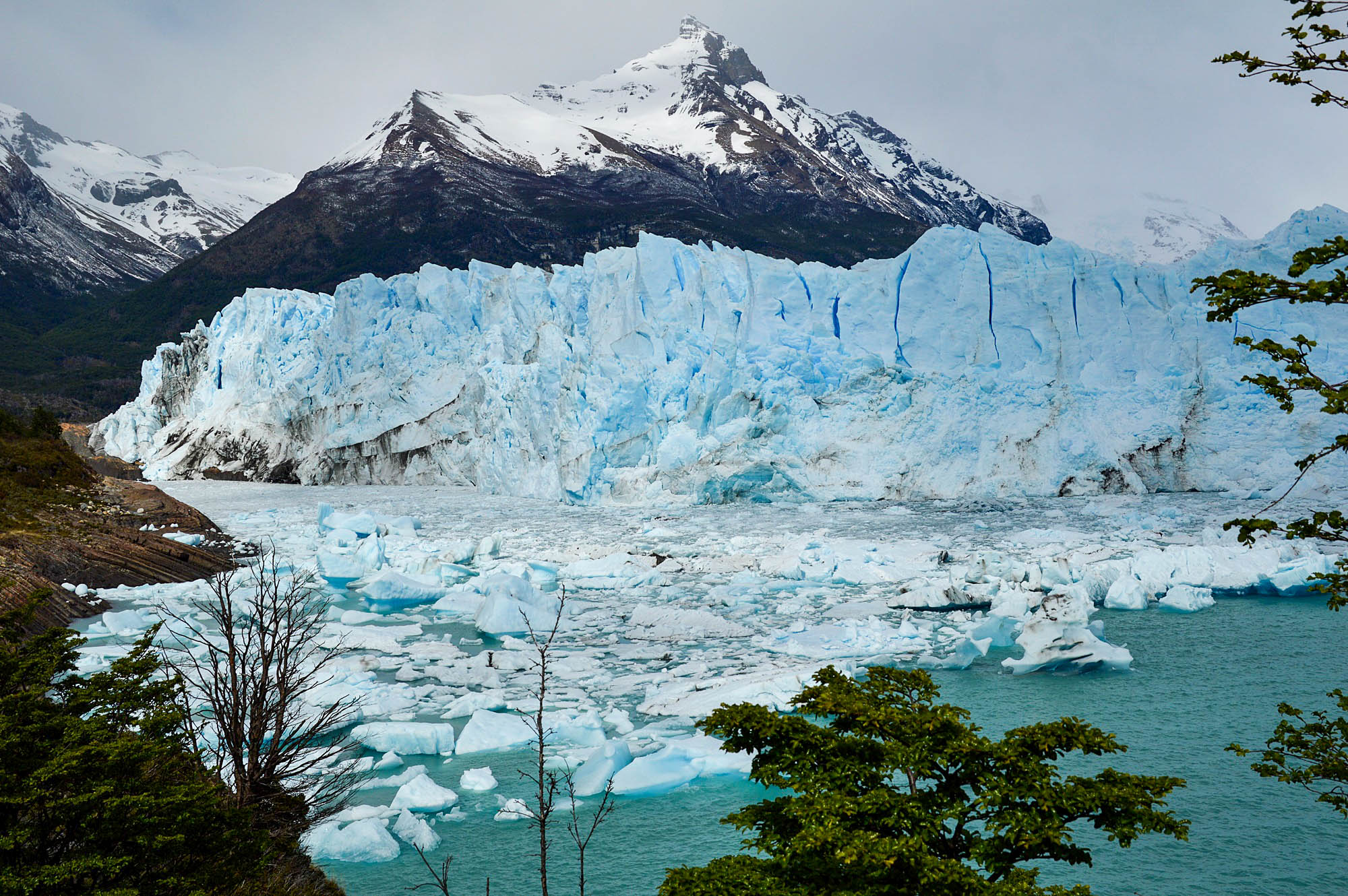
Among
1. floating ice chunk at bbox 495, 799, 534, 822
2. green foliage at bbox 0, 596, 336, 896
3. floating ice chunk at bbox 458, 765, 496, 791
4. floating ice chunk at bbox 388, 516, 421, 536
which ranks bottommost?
floating ice chunk at bbox 495, 799, 534, 822

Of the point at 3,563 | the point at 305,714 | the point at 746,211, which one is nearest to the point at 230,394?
the point at 3,563

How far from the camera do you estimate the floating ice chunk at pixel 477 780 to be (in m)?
8.51

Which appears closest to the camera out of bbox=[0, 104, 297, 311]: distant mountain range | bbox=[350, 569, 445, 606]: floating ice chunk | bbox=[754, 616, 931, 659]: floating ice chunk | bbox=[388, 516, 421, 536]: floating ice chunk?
bbox=[754, 616, 931, 659]: floating ice chunk

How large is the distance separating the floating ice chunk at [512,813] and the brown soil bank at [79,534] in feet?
26.5

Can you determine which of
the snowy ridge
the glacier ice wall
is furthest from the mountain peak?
the glacier ice wall

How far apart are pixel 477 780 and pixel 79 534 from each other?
1445cm

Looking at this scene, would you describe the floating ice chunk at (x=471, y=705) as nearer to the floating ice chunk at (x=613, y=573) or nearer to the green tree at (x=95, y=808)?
the green tree at (x=95, y=808)

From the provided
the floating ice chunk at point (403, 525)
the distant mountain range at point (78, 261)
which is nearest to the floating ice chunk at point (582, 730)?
the floating ice chunk at point (403, 525)

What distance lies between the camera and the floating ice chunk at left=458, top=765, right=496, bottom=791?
8508 mm

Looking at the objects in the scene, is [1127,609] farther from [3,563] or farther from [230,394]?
[230,394]

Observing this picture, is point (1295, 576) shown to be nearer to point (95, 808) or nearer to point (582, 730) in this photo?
point (582, 730)

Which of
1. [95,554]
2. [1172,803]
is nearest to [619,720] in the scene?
[1172,803]

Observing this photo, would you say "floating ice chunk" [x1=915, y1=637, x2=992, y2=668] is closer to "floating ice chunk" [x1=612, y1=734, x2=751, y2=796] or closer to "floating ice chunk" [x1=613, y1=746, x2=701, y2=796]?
"floating ice chunk" [x1=612, y1=734, x2=751, y2=796]

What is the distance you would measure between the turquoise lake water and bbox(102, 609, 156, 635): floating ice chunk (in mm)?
7626
